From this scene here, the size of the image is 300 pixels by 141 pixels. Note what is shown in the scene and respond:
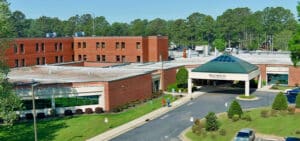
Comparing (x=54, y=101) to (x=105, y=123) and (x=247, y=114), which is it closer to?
(x=105, y=123)

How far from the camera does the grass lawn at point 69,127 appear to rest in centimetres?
4138

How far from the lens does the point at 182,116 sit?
50.2m

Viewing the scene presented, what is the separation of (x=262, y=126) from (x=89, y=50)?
56762mm

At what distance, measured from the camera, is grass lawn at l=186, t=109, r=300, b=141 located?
130 feet

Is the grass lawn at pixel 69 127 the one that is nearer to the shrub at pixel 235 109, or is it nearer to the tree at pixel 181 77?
the shrub at pixel 235 109

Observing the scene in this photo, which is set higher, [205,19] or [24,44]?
[205,19]

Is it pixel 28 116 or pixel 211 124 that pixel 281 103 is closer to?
pixel 211 124

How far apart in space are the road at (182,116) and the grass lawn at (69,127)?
3.50 metres

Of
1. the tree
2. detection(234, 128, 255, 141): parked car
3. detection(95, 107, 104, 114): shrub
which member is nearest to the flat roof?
detection(95, 107, 104, 114): shrub

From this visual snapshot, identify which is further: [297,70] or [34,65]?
[34,65]

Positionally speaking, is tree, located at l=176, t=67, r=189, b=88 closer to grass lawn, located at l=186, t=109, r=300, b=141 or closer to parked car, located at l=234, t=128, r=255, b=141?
grass lawn, located at l=186, t=109, r=300, b=141

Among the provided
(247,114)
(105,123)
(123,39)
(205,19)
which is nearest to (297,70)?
(247,114)

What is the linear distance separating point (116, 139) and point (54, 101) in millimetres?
14409

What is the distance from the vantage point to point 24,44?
78.6 metres
